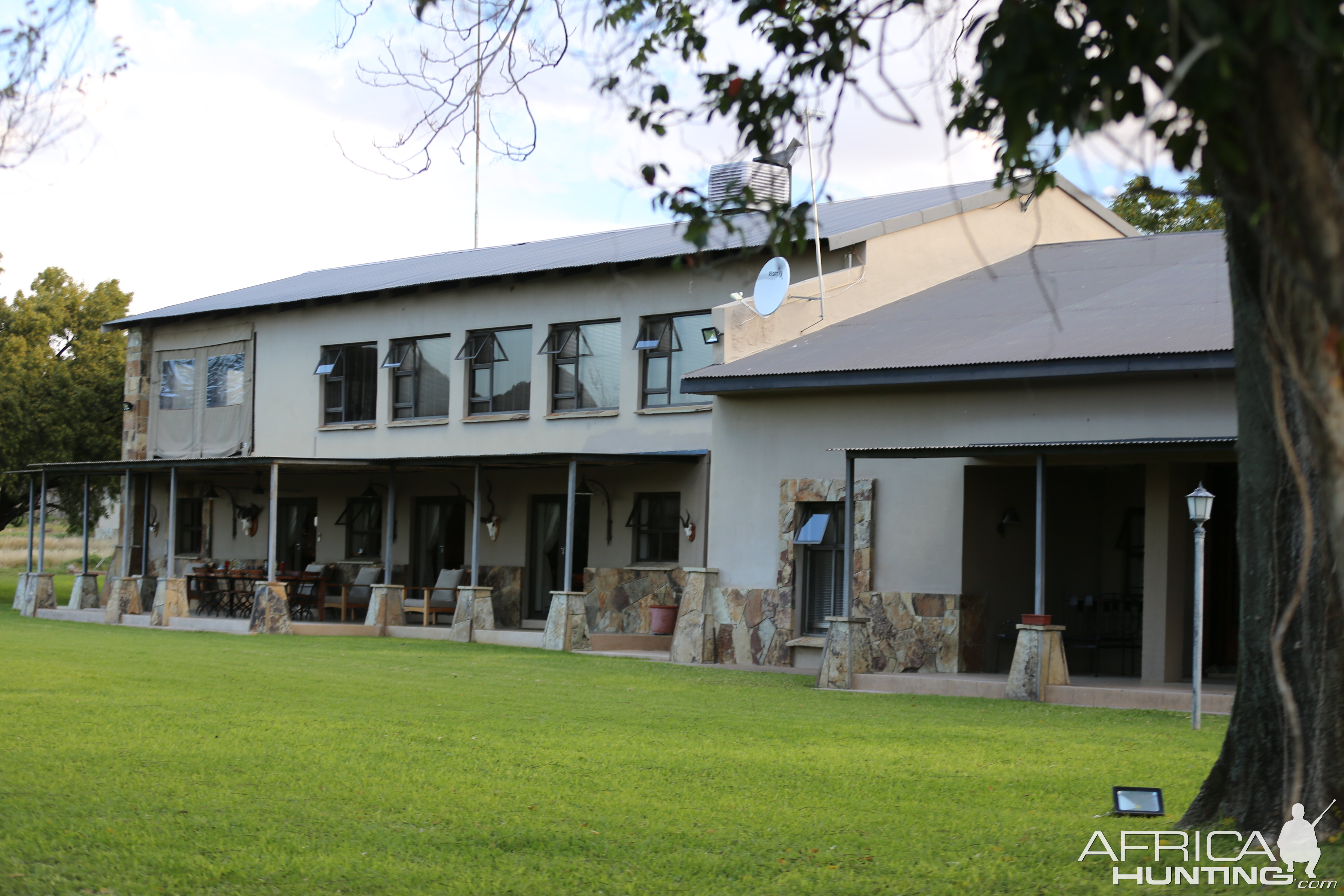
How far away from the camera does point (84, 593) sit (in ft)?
85.1

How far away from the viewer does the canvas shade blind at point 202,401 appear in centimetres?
2684

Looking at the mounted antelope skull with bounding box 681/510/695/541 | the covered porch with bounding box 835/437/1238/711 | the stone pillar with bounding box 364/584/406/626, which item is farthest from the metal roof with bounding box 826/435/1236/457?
the stone pillar with bounding box 364/584/406/626

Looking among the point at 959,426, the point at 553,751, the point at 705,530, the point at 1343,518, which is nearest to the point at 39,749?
the point at 553,751


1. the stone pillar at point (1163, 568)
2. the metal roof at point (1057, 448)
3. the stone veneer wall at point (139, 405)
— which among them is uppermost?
the stone veneer wall at point (139, 405)

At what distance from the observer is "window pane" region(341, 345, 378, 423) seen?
25.1 metres

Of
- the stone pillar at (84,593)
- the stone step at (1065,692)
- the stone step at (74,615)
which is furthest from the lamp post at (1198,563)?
the stone pillar at (84,593)

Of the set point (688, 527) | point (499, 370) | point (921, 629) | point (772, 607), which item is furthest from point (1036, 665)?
point (499, 370)

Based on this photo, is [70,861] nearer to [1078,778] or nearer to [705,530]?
[1078,778]

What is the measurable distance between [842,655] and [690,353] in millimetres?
6744

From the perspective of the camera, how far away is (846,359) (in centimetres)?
1730

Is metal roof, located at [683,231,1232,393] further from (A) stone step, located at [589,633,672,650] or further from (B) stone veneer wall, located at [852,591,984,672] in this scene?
(A) stone step, located at [589,633,672,650]

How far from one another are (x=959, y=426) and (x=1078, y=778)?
27.1 ft

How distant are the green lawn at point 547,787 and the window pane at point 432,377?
34.0ft

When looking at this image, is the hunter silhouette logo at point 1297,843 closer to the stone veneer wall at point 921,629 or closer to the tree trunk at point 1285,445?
the tree trunk at point 1285,445
